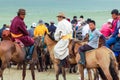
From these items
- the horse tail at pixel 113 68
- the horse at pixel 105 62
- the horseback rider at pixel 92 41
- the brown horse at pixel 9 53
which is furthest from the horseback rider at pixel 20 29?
the horse tail at pixel 113 68

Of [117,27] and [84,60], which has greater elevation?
[117,27]

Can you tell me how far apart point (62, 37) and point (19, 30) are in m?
1.71

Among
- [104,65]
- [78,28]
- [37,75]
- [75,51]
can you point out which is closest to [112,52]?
[104,65]

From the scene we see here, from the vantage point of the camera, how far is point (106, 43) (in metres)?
17.8

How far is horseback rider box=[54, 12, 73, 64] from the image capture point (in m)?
19.4

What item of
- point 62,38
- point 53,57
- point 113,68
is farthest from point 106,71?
point 53,57

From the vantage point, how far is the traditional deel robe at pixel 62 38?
19.4 metres

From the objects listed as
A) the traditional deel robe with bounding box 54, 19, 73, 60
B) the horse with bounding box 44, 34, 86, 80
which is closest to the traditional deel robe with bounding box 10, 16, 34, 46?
the traditional deel robe with bounding box 54, 19, 73, 60

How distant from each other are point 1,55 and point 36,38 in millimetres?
5649

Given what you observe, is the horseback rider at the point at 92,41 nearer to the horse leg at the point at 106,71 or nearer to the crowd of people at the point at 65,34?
the crowd of people at the point at 65,34

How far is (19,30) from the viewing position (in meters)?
18.9

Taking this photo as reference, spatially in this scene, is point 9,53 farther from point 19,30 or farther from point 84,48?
point 84,48

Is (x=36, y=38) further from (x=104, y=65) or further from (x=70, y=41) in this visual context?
(x=104, y=65)

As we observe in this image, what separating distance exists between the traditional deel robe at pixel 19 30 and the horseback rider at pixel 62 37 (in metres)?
1.20
